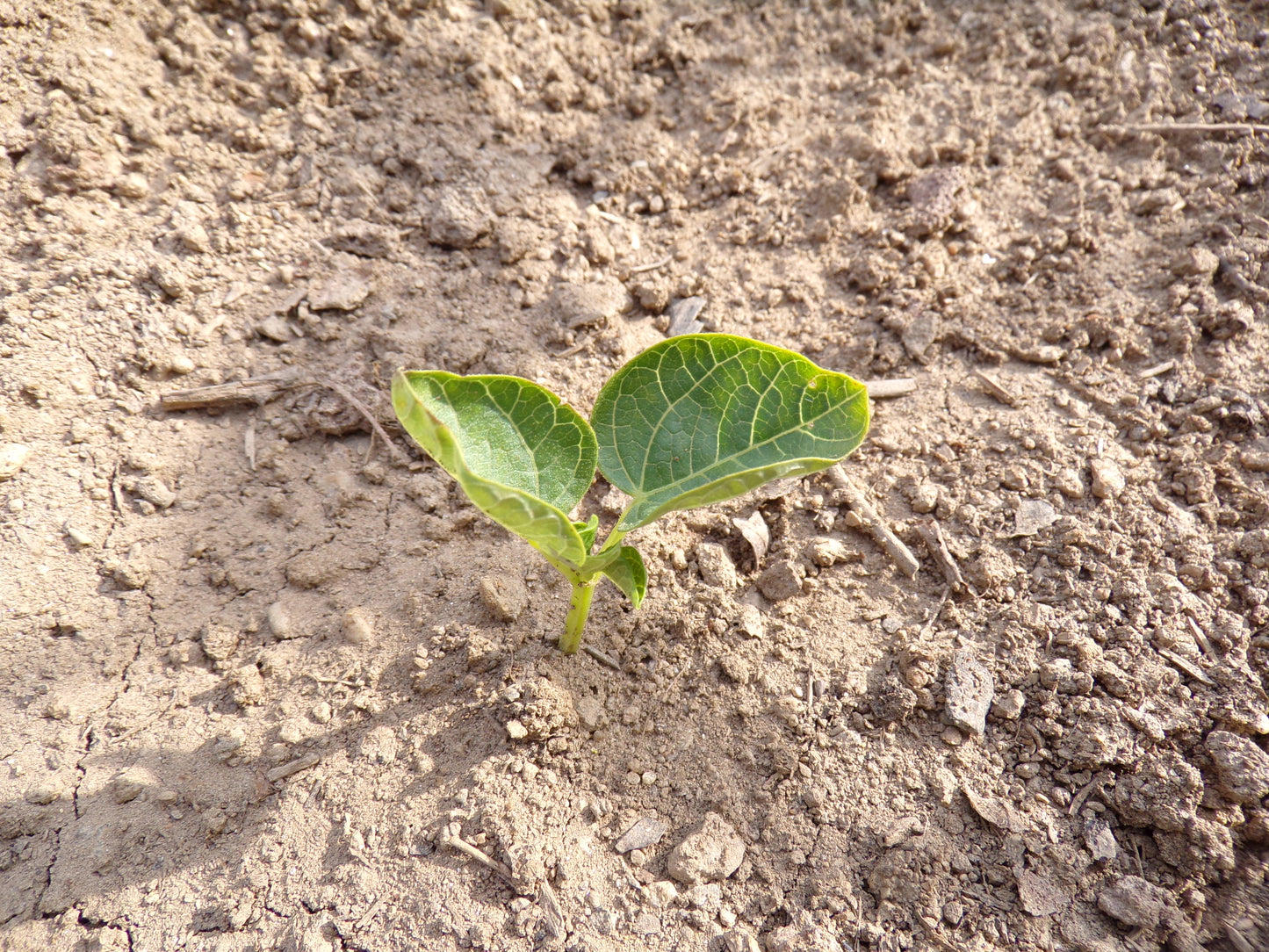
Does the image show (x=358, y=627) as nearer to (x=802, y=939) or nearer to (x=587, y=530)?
(x=587, y=530)

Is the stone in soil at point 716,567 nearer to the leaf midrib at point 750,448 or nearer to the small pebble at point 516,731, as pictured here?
the leaf midrib at point 750,448

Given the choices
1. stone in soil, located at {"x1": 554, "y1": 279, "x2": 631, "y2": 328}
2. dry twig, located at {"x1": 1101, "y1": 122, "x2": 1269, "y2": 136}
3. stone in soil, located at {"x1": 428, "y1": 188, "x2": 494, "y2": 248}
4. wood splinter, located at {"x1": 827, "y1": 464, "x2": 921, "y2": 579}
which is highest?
dry twig, located at {"x1": 1101, "y1": 122, "x2": 1269, "y2": 136}

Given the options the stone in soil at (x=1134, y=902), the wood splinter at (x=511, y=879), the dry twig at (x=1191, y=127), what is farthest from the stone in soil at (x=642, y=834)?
the dry twig at (x=1191, y=127)

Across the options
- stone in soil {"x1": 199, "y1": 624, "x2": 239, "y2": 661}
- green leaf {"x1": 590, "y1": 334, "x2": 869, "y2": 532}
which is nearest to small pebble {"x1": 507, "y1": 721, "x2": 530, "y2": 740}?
green leaf {"x1": 590, "y1": 334, "x2": 869, "y2": 532}

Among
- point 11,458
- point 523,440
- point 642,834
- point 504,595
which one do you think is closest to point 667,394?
point 523,440

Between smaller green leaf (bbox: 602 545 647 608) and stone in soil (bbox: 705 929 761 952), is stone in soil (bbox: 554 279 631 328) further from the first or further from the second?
stone in soil (bbox: 705 929 761 952)

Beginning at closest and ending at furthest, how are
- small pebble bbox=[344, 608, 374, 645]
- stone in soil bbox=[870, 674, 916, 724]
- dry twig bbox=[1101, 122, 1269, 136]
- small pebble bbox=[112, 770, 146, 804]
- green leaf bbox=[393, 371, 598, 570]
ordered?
green leaf bbox=[393, 371, 598, 570] → small pebble bbox=[112, 770, 146, 804] → stone in soil bbox=[870, 674, 916, 724] → small pebble bbox=[344, 608, 374, 645] → dry twig bbox=[1101, 122, 1269, 136]
